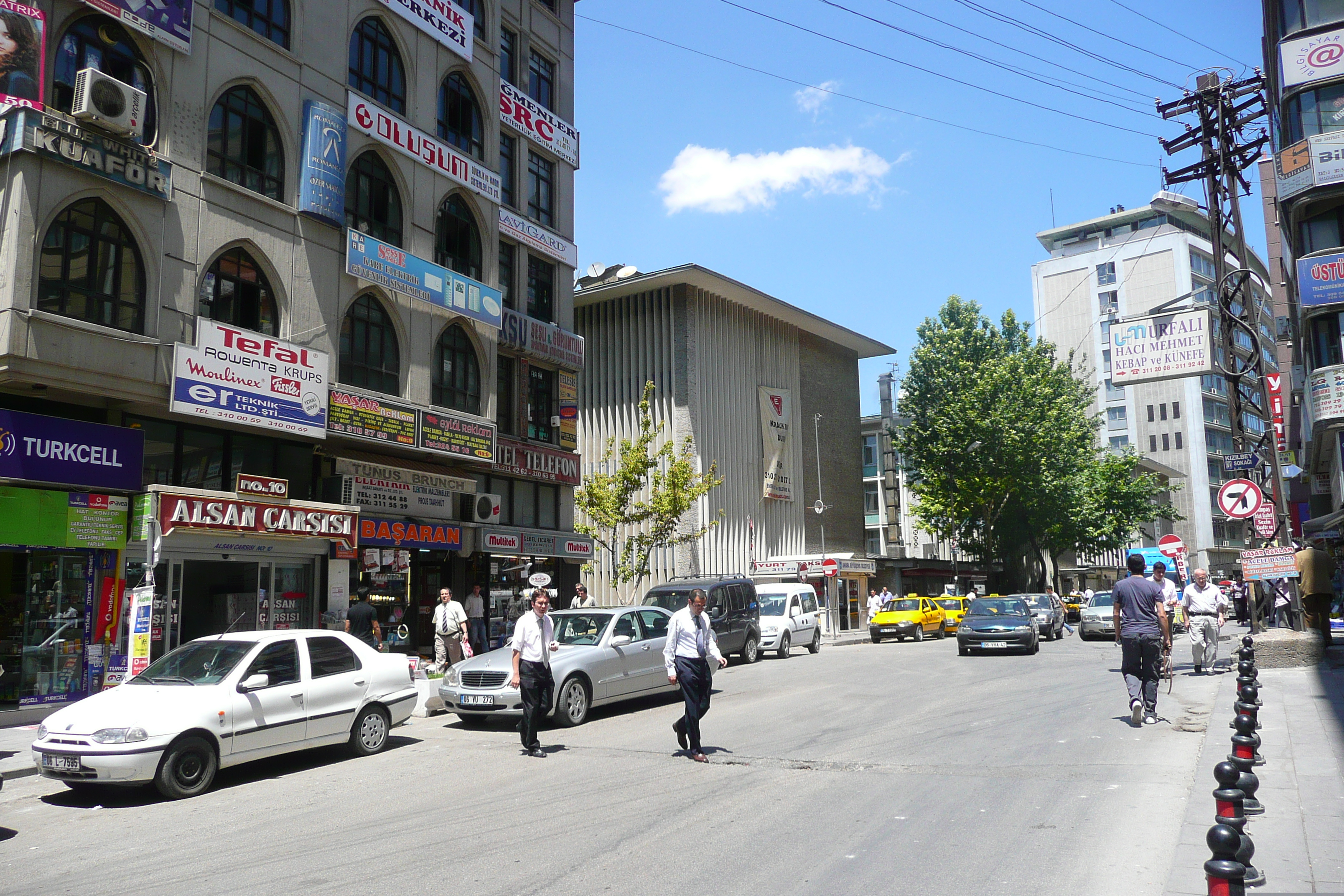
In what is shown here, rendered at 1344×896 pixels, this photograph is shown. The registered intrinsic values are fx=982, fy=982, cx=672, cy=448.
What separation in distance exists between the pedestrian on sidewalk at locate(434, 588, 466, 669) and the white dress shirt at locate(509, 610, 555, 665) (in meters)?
6.76

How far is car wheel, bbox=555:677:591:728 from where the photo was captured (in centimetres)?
1286

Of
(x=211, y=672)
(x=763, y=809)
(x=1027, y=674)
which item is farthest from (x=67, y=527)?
(x=1027, y=674)

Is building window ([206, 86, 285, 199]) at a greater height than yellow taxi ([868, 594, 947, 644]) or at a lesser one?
greater

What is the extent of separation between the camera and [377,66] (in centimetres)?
2230

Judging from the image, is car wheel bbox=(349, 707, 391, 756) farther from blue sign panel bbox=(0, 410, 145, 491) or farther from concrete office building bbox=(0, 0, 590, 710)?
blue sign panel bbox=(0, 410, 145, 491)

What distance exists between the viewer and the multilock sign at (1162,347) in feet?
58.8

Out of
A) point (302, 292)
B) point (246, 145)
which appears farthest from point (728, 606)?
point (246, 145)

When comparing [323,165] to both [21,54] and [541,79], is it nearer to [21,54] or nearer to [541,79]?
[21,54]

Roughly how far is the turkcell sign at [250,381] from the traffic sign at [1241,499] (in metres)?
16.3

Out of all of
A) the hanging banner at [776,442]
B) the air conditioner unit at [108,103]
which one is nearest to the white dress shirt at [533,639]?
the air conditioner unit at [108,103]

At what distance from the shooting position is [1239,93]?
20000mm

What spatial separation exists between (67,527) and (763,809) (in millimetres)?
12438

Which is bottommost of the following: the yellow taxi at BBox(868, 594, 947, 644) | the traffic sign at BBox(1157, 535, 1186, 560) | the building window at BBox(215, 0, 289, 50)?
the yellow taxi at BBox(868, 594, 947, 644)

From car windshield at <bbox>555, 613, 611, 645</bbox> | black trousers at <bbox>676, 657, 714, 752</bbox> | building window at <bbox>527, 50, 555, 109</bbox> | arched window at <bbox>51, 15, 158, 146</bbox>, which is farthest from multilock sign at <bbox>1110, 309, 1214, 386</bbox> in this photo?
building window at <bbox>527, 50, 555, 109</bbox>
